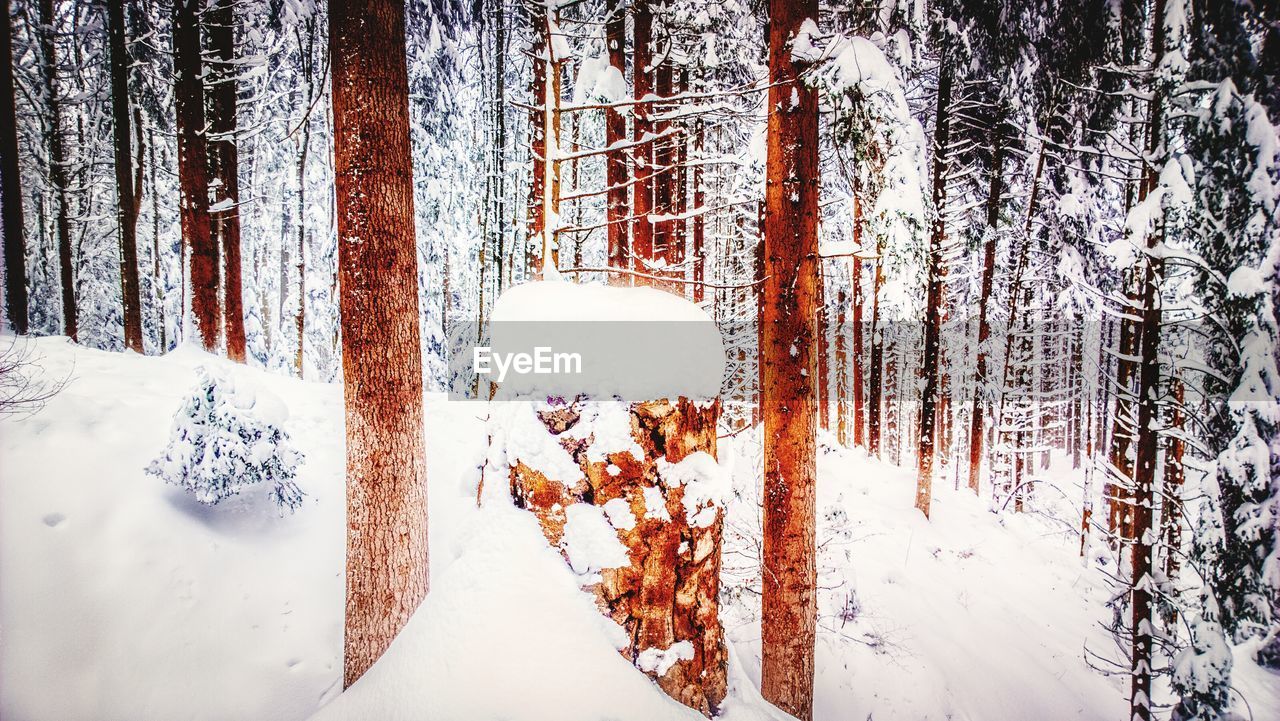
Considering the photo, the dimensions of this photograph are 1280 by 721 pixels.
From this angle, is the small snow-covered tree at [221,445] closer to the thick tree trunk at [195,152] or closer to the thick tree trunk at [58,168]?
the thick tree trunk at [195,152]

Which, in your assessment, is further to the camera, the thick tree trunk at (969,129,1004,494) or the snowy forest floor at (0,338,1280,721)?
the thick tree trunk at (969,129,1004,494)

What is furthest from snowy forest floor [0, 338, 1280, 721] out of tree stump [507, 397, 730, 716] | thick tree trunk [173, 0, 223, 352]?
thick tree trunk [173, 0, 223, 352]

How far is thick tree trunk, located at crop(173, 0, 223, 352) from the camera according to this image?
8148mm

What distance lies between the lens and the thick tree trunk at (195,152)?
26.7ft

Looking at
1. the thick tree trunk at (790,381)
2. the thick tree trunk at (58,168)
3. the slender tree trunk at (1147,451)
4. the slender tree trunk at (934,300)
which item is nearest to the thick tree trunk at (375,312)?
the thick tree trunk at (790,381)

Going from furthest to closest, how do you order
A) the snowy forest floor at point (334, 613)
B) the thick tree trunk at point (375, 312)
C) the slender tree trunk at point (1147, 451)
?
1. the slender tree trunk at point (1147, 451)
2. the thick tree trunk at point (375, 312)
3. the snowy forest floor at point (334, 613)

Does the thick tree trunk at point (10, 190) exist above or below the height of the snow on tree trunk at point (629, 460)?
above

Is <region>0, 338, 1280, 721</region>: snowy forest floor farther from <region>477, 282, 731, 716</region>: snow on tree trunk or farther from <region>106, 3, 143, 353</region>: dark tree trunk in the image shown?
<region>106, 3, 143, 353</region>: dark tree trunk

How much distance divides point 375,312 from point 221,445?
140 inches

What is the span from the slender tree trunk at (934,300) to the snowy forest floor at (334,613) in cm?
216

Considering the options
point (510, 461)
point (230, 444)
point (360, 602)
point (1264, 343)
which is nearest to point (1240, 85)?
point (1264, 343)

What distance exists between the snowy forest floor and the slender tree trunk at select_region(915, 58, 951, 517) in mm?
2160

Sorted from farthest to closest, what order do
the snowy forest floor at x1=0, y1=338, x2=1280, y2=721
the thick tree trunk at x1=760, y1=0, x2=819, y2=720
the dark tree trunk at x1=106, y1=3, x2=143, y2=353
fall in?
the dark tree trunk at x1=106, y1=3, x2=143, y2=353, the thick tree trunk at x1=760, y1=0, x2=819, y2=720, the snowy forest floor at x1=0, y1=338, x2=1280, y2=721

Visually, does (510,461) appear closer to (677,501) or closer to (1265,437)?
(677,501)
